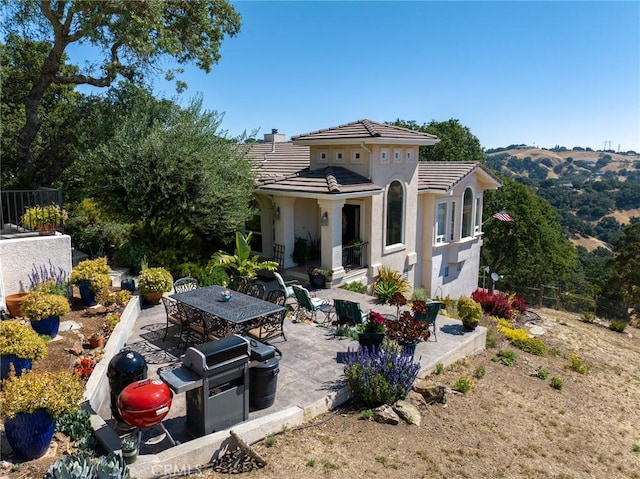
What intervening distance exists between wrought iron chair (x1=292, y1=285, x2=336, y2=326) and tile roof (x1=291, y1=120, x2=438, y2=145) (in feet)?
21.4

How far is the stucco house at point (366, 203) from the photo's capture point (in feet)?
50.6

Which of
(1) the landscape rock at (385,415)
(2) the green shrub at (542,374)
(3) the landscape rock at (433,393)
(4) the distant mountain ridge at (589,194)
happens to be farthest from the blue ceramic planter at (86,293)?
(4) the distant mountain ridge at (589,194)

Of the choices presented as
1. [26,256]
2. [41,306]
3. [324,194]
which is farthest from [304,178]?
[41,306]

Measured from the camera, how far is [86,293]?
10.6 m

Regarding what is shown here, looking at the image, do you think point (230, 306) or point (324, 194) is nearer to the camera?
point (230, 306)

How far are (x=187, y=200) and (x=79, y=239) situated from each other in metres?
4.74

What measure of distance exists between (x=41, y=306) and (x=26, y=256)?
299 cm

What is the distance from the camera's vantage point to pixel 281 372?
8.55 metres

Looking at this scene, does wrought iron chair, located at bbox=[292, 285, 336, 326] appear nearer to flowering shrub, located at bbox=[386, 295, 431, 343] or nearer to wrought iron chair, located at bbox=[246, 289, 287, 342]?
wrought iron chair, located at bbox=[246, 289, 287, 342]

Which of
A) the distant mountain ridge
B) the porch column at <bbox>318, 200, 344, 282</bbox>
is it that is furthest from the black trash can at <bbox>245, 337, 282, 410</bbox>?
the distant mountain ridge

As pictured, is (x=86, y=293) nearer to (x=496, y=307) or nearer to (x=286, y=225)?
(x=286, y=225)

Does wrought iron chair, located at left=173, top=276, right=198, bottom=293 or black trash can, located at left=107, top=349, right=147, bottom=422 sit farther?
wrought iron chair, located at left=173, top=276, right=198, bottom=293

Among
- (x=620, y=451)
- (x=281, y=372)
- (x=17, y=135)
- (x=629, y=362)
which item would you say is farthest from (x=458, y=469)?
(x=17, y=135)

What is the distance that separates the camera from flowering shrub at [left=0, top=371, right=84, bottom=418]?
4992 mm
